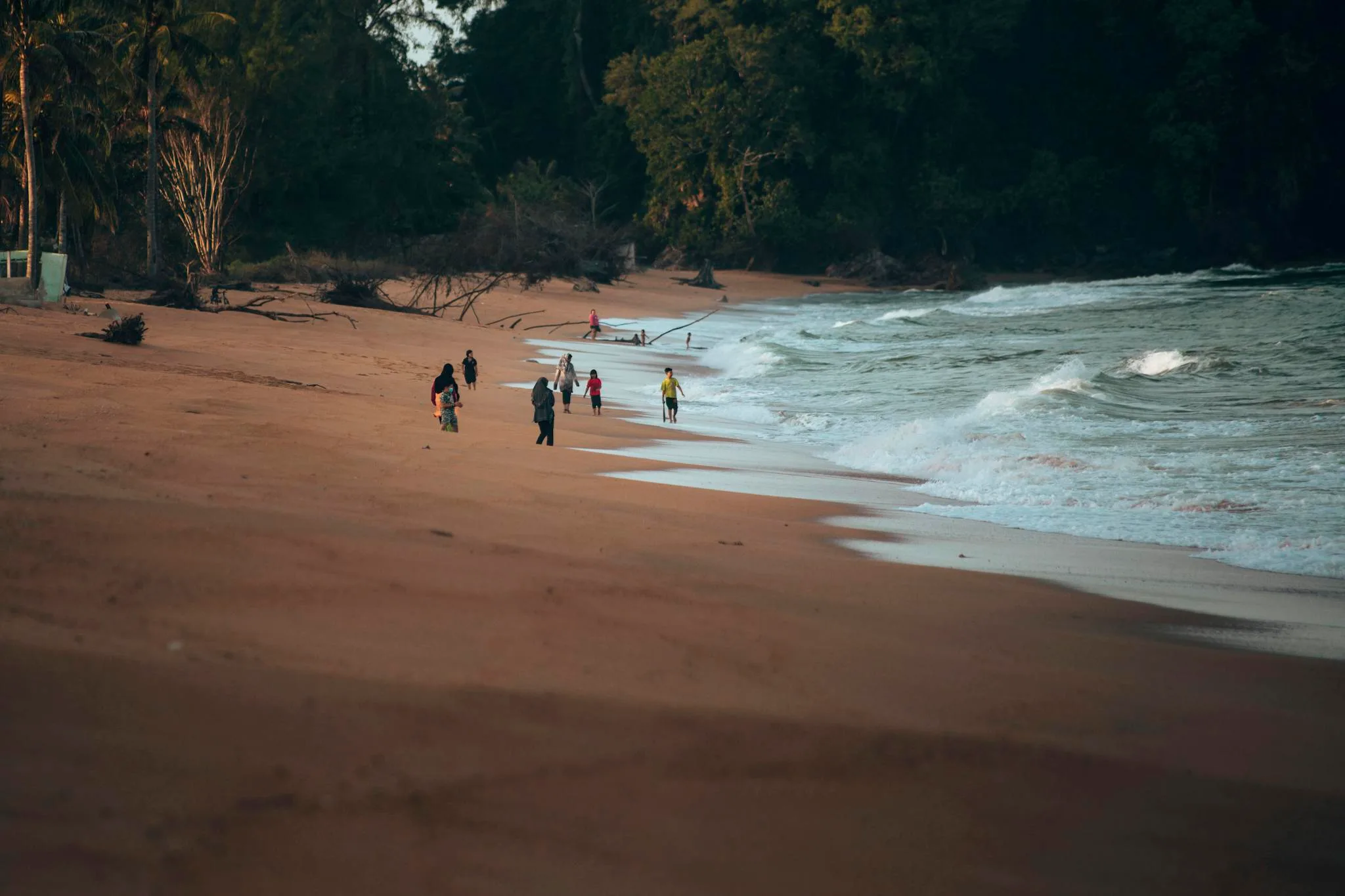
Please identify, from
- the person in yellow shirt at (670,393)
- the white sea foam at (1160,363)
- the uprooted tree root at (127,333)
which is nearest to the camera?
the uprooted tree root at (127,333)

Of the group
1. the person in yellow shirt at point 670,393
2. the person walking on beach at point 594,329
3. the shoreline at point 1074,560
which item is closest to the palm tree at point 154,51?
the person walking on beach at point 594,329

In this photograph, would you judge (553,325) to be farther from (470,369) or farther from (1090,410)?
(1090,410)

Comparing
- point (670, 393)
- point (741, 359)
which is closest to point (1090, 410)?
point (670, 393)

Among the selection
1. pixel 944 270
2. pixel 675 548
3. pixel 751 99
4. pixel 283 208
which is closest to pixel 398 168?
pixel 283 208

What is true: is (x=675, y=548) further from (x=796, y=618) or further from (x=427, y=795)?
(x=427, y=795)

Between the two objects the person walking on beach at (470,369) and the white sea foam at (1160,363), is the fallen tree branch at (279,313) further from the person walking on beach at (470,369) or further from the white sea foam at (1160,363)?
the white sea foam at (1160,363)

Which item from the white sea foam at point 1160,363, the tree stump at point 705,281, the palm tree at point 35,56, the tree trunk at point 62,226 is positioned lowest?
the white sea foam at point 1160,363

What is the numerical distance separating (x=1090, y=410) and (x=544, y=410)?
857 centimetres

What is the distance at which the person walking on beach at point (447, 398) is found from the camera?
501 inches

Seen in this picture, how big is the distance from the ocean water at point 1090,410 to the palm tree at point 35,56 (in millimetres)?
13596

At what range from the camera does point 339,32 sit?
49531 mm

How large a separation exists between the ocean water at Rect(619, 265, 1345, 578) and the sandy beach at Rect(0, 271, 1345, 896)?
3683 millimetres

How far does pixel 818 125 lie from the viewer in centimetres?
6775

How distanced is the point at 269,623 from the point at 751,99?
61.6m
